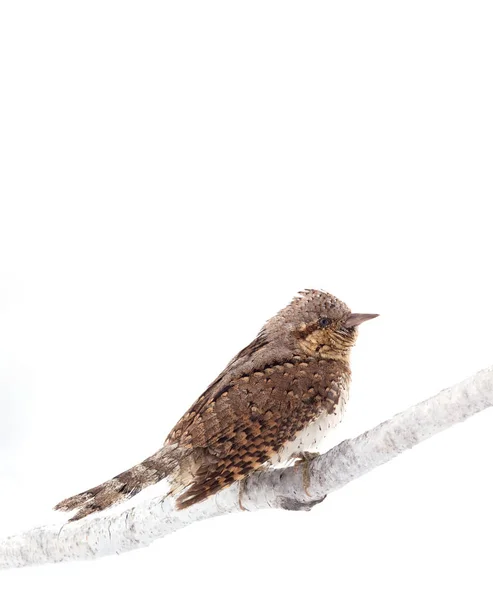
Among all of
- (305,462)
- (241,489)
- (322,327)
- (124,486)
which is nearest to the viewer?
(124,486)

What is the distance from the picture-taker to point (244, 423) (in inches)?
96.6

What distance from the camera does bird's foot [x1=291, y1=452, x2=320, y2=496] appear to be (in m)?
2.49

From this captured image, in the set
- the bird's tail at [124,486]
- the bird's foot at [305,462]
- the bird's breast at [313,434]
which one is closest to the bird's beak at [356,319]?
the bird's breast at [313,434]

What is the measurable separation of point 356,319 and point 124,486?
1.03 m

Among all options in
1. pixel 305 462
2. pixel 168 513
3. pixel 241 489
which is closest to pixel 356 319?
pixel 305 462

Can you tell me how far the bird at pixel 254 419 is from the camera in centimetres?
240

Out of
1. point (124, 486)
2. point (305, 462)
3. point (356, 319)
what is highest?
point (356, 319)

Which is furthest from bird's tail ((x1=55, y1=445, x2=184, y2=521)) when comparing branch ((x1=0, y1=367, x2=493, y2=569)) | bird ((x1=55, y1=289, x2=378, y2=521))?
branch ((x1=0, y1=367, x2=493, y2=569))

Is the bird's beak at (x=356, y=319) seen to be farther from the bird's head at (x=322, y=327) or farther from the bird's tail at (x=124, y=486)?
the bird's tail at (x=124, y=486)

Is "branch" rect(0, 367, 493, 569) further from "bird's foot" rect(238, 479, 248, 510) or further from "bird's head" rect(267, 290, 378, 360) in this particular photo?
"bird's head" rect(267, 290, 378, 360)

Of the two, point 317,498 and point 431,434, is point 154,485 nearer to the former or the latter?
point 317,498

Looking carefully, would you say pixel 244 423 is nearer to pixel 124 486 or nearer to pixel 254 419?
pixel 254 419

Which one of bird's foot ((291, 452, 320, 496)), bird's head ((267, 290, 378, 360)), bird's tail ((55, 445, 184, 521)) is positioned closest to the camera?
bird's tail ((55, 445, 184, 521))

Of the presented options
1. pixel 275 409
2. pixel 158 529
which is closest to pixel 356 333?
pixel 275 409
